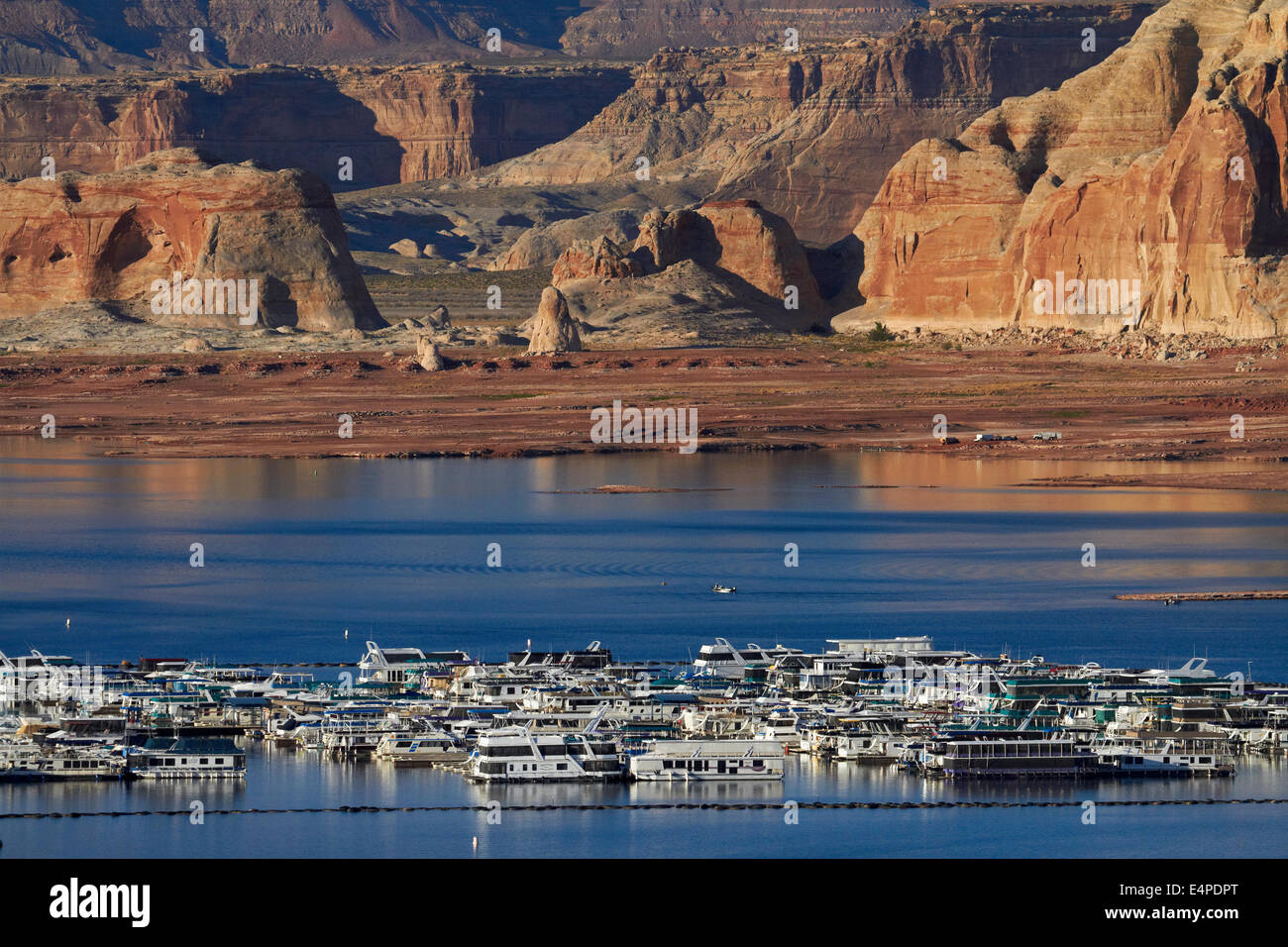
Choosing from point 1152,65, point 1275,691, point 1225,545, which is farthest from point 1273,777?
point 1152,65

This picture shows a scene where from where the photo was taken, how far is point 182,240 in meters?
174

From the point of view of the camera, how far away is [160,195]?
17475cm

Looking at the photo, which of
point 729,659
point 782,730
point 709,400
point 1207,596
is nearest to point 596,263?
point 709,400

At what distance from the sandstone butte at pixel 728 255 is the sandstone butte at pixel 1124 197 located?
15.1 feet

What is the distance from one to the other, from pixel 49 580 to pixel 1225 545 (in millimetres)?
36968

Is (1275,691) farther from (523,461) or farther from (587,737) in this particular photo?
(523,461)

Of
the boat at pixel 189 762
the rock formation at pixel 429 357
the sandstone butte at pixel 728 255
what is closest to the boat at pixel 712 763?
the boat at pixel 189 762

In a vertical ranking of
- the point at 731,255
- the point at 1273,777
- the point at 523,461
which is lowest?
the point at 1273,777

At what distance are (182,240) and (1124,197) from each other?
61.2m

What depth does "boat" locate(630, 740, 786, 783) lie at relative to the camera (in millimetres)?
49312

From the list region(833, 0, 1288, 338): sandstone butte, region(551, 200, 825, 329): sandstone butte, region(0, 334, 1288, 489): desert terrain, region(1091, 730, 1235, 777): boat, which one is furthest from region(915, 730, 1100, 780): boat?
region(551, 200, 825, 329): sandstone butte

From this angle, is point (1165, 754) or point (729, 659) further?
point (729, 659)

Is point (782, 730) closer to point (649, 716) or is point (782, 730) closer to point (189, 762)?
point (649, 716)

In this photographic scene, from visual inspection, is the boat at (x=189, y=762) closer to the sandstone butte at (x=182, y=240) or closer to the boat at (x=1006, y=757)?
the boat at (x=1006, y=757)
